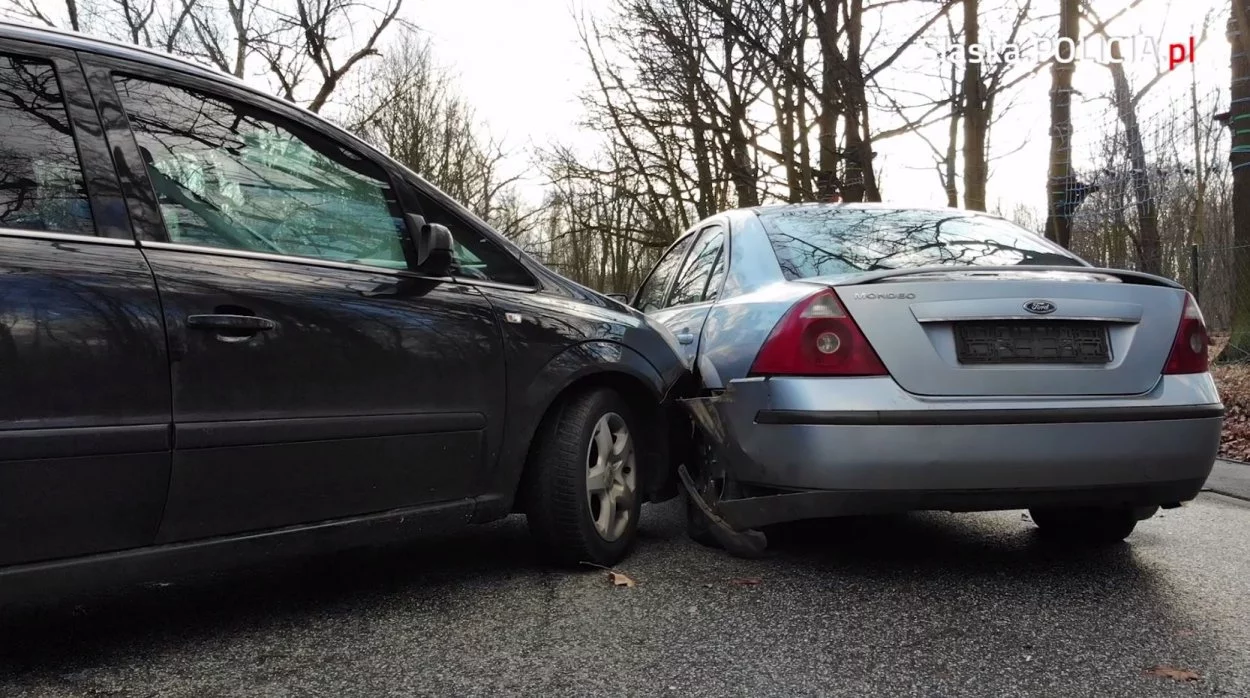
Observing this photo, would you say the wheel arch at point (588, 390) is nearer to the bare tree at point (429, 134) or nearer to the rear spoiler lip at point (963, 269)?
the rear spoiler lip at point (963, 269)

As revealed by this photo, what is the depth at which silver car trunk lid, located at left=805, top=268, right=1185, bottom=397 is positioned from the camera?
10.0 feet

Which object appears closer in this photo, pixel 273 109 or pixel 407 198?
pixel 273 109

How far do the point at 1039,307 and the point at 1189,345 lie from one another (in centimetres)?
63

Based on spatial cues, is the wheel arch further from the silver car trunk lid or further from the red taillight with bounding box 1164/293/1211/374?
the red taillight with bounding box 1164/293/1211/374

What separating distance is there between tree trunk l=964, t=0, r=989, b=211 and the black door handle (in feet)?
29.7

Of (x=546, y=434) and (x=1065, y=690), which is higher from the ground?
(x=546, y=434)

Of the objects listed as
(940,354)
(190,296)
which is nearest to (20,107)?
(190,296)

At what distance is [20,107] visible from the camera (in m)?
2.29

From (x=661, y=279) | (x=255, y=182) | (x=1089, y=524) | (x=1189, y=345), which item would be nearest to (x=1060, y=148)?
(x=661, y=279)

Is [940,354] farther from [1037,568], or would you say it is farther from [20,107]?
Result: [20,107]

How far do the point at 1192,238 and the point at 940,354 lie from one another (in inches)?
676

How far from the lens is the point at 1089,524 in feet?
12.8

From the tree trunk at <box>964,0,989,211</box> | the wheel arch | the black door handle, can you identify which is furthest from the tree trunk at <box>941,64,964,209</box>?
the black door handle

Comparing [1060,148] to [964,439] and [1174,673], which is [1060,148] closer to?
[964,439]
